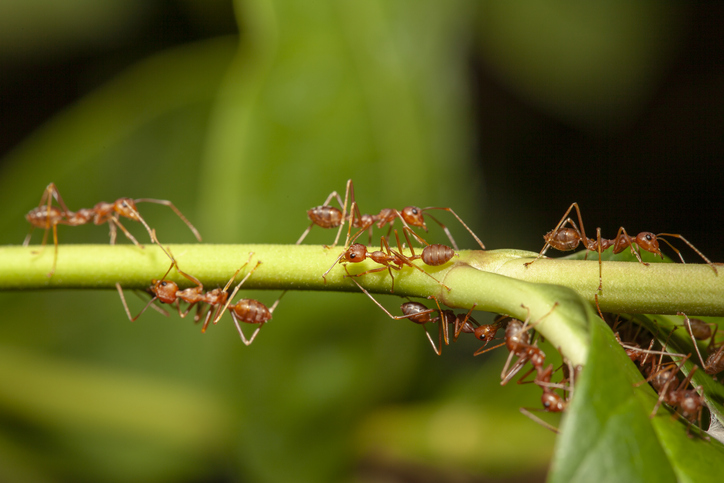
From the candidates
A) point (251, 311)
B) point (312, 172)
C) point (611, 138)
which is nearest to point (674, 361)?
point (251, 311)

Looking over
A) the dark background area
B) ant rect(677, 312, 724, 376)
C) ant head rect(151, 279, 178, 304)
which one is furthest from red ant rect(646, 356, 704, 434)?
the dark background area

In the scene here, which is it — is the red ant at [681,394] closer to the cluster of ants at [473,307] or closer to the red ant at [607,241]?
the cluster of ants at [473,307]

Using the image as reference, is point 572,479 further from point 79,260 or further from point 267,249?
point 79,260

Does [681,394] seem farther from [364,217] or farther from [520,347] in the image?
[364,217]

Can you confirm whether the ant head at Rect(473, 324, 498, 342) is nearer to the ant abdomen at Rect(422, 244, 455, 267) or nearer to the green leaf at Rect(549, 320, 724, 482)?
the ant abdomen at Rect(422, 244, 455, 267)

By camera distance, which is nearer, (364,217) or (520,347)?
(520,347)

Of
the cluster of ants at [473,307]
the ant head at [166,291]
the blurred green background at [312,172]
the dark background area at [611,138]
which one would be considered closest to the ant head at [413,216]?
the cluster of ants at [473,307]
